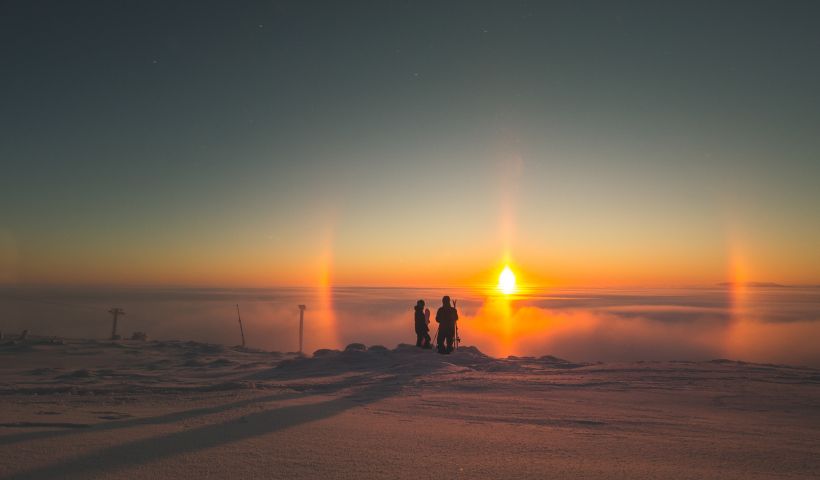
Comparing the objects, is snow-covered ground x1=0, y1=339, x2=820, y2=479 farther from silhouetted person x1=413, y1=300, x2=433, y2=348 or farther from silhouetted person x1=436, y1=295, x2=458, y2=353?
silhouetted person x1=413, y1=300, x2=433, y2=348

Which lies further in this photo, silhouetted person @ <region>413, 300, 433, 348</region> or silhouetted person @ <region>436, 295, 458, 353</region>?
silhouetted person @ <region>413, 300, 433, 348</region>

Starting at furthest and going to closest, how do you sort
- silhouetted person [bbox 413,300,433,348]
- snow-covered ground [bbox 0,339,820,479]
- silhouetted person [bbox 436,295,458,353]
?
1. silhouetted person [bbox 413,300,433,348]
2. silhouetted person [bbox 436,295,458,353]
3. snow-covered ground [bbox 0,339,820,479]

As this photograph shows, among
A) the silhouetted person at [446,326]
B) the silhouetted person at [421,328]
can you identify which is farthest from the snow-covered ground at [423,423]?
the silhouetted person at [421,328]

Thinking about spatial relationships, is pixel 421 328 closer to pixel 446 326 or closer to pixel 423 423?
pixel 446 326

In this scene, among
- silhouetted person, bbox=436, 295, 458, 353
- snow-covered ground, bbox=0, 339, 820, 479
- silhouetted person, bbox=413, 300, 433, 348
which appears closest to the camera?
snow-covered ground, bbox=0, 339, 820, 479

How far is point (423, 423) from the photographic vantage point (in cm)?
764

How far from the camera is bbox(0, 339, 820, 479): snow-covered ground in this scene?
17.9 ft

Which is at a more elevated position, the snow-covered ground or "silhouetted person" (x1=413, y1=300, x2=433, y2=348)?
"silhouetted person" (x1=413, y1=300, x2=433, y2=348)

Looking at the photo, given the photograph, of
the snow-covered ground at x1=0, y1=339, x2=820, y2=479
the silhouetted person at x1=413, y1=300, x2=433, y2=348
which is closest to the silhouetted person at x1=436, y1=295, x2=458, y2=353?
the silhouetted person at x1=413, y1=300, x2=433, y2=348

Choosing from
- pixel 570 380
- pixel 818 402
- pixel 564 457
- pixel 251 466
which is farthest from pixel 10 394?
pixel 818 402

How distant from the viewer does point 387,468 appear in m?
5.40

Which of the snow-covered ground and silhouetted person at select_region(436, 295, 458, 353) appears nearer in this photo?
the snow-covered ground

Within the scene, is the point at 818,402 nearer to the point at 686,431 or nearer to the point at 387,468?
the point at 686,431

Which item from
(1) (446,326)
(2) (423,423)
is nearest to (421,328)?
(1) (446,326)
